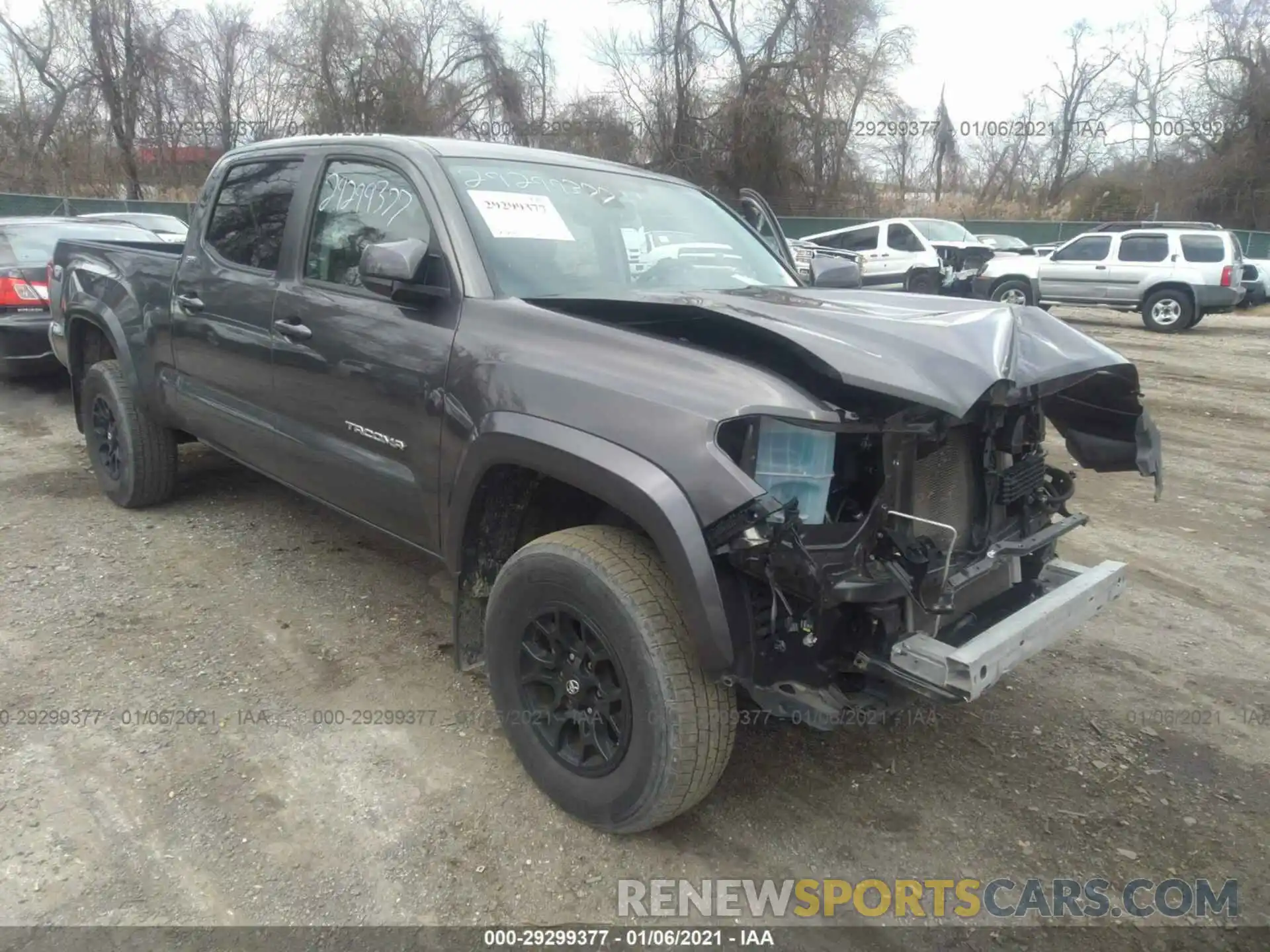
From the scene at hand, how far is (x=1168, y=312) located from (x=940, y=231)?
640 cm

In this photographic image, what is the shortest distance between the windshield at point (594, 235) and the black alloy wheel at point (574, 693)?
1103 millimetres

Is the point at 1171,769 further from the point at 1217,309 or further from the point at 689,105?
the point at 689,105

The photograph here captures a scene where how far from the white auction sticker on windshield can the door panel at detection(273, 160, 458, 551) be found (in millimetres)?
224

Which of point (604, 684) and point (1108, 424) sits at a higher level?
point (1108, 424)

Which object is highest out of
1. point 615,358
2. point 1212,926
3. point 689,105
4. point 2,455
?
point 689,105

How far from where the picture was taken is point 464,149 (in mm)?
3426

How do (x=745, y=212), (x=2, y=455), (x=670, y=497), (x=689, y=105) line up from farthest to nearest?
(x=689, y=105)
(x=2, y=455)
(x=745, y=212)
(x=670, y=497)

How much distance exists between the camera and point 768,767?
9.93 ft

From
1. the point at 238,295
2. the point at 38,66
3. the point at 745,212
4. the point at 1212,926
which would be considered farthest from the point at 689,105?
the point at 1212,926

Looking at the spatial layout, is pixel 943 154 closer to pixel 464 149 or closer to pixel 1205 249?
pixel 1205 249

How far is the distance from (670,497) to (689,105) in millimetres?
32628

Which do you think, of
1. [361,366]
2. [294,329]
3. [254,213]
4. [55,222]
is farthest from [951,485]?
[55,222]

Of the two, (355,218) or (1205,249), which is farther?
Answer: (1205,249)

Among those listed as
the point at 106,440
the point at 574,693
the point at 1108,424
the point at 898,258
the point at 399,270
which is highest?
the point at 898,258
